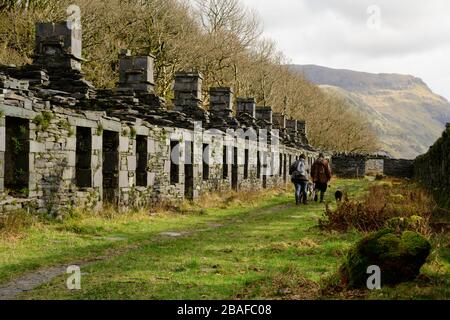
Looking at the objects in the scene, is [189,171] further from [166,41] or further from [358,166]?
[358,166]

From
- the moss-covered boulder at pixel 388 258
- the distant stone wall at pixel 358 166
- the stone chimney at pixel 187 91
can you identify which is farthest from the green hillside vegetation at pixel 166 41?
the moss-covered boulder at pixel 388 258

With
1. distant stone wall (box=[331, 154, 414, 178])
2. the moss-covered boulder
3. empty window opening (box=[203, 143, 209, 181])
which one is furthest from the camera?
distant stone wall (box=[331, 154, 414, 178])

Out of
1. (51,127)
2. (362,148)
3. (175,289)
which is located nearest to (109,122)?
(51,127)

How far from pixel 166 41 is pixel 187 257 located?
29202 millimetres

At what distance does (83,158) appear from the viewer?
48.6 feet

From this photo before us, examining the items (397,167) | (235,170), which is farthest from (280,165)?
(397,167)

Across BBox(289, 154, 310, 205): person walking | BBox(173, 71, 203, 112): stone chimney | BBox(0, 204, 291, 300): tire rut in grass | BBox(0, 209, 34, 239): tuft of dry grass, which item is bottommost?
BBox(0, 204, 291, 300): tire rut in grass

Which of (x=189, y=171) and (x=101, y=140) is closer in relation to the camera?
(x=101, y=140)

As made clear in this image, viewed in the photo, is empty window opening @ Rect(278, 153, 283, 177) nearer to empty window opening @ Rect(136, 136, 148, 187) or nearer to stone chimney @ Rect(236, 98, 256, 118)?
stone chimney @ Rect(236, 98, 256, 118)

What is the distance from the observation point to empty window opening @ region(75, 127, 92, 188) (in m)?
14.8

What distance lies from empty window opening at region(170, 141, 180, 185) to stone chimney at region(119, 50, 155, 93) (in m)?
3.71

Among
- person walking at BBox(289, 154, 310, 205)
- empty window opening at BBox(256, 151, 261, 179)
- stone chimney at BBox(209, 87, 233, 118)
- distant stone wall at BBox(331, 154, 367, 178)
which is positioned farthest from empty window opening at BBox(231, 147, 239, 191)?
distant stone wall at BBox(331, 154, 367, 178)

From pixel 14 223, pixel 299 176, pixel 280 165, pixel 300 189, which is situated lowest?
pixel 14 223
